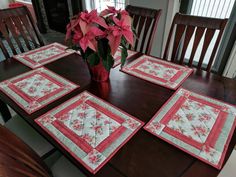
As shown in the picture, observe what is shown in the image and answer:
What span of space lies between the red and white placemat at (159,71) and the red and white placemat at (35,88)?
0.40 metres

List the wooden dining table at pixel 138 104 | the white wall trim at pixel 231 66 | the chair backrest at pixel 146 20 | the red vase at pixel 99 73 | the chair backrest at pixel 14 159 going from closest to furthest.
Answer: the chair backrest at pixel 14 159 < the wooden dining table at pixel 138 104 < the red vase at pixel 99 73 < the chair backrest at pixel 146 20 < the white wall trim at pixel 231 66

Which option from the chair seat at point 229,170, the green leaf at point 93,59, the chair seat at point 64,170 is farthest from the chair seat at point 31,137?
the chair seat at point 229,170

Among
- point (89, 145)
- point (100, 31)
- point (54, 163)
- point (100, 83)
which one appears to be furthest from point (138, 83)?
point (54, 163)

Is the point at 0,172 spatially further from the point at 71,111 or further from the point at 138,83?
the point at 138,83

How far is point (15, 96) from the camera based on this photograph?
95 cm

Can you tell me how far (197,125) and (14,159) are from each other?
70 cm

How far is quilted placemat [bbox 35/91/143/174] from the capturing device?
2.15 feet

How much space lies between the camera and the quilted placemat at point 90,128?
2.15 feet

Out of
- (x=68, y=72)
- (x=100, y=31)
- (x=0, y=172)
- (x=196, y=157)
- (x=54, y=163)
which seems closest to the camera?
(x=0, y=172)

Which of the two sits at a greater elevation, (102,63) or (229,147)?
(102,63)

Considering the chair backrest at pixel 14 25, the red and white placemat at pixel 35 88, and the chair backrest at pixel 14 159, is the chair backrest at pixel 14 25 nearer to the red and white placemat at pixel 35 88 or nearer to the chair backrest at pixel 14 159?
the red and white placemat at pixel 35 88

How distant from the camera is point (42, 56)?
137 cm

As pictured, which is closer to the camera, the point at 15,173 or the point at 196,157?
the point at 15,173

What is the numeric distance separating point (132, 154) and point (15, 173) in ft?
1.23
